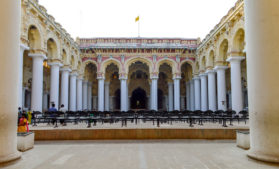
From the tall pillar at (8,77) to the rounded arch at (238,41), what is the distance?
51.2 feet

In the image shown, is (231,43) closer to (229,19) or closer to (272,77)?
(229,19)

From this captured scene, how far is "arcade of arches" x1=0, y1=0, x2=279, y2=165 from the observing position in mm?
3870

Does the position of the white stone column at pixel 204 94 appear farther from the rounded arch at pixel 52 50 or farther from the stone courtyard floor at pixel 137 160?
the stone courtyard floor at pixel 137 160

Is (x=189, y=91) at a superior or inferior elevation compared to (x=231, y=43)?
inferior

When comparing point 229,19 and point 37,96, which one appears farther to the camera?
point 229,19

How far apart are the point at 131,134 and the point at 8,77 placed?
14.9 feet

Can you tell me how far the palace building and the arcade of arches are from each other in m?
0.07

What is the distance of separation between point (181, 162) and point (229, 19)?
15288 mm

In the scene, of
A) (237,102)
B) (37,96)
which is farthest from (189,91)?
(37,96)

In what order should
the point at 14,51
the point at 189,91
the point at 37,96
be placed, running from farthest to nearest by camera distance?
the point at 189,91, the point at 37,96, the point at 14,51

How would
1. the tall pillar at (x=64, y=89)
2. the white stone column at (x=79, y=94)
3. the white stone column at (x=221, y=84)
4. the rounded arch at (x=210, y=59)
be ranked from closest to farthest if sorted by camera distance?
1. the white stone column at (x=221, y=84)
2. the tall pillar at (x=64, y=89)
3. the rounded arch at (x=210, y=59)
4. the white stone column at (x=79, y=94)

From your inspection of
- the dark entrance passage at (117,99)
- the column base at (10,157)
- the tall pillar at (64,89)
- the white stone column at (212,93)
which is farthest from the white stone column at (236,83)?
the dark entrance passage at (117,99)

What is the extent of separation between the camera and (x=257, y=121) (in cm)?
396

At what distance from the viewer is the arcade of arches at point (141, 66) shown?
12.7 feet
